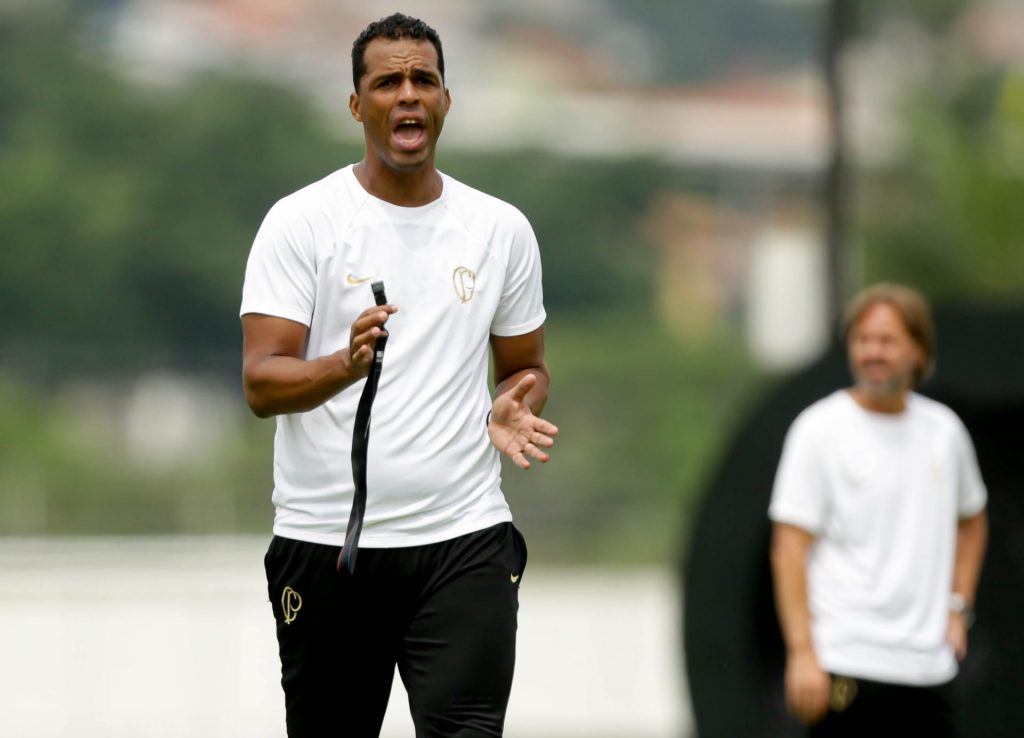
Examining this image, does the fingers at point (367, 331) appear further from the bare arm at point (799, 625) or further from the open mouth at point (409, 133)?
the bare arm at point (799, 625)

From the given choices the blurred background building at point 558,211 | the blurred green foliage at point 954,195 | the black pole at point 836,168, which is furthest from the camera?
the blurred green foliage at point 954,195

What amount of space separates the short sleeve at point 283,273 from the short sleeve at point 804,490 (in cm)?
195

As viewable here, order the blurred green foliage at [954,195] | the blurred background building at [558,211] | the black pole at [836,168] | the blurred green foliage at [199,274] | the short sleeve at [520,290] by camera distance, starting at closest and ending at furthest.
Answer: the short sleeve at [520,290]
the black pole at [836,168]
the blurred background building at [558,211]
the blurred green foliage at [199,274]
the blurred green foliage at [954,195]

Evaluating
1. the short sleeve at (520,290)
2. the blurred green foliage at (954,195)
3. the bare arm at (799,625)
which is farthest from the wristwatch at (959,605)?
the blurred green foliage at (954,195)

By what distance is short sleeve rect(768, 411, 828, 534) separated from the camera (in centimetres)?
574

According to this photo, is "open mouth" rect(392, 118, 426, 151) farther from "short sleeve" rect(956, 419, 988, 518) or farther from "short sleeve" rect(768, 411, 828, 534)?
"short sleeve" rect(956, 419, 988, 518)

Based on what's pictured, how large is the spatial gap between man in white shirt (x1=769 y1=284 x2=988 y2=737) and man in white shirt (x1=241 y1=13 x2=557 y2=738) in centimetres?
155

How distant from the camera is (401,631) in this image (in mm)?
4422

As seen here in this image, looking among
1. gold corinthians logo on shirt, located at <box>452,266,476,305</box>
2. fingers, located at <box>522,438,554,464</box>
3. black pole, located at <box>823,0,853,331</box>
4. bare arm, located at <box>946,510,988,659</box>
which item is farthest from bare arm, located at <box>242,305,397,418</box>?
black pole, located at <box>823,0,853,331</box>

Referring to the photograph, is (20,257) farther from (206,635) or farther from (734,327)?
(206,635)

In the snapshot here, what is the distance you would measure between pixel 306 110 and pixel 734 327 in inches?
395

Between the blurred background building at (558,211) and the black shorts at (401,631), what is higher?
the blurred background building at (558,211)

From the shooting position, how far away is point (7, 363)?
23672 mm

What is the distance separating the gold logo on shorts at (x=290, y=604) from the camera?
14.3 ft
